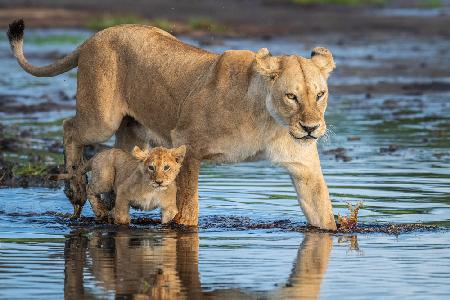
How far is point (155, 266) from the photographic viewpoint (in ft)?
24.0

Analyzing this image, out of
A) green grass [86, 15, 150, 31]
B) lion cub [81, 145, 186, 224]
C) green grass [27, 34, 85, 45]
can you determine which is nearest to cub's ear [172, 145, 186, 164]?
lion cub [81, 145, 186, 224]

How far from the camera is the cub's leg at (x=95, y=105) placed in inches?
388

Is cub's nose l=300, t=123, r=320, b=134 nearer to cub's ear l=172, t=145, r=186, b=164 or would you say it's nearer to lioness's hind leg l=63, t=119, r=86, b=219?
cub's ear l=172, t=145, r=186, b=164

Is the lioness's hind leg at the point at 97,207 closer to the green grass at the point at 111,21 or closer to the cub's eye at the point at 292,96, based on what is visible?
the cub's eye at the point at 292,96

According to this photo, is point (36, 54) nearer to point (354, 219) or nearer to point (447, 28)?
point (447, 28)

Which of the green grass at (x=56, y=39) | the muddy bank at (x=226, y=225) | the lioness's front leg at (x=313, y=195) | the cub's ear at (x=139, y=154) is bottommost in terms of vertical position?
the muddy bank at (x=226, y=225)

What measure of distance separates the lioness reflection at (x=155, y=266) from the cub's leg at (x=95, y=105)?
124 cm

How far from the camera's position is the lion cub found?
867 cm

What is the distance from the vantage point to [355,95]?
18.5 metres

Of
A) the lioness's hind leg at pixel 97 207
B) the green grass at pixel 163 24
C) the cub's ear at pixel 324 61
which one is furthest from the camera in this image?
the green grass at pixel 163 24

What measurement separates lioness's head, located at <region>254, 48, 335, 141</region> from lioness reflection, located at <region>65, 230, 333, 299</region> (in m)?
0.74

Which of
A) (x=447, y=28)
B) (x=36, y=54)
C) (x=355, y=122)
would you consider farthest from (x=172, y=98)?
(x=447, y=28)

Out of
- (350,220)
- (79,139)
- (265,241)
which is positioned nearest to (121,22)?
(79,139)

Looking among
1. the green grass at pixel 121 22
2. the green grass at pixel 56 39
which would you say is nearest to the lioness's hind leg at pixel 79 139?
the green grass at pixel 56 39
